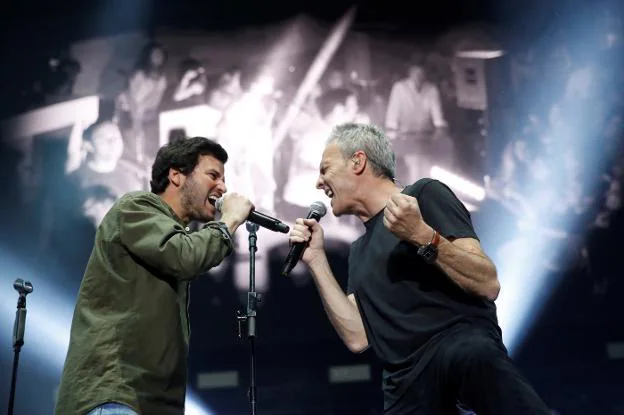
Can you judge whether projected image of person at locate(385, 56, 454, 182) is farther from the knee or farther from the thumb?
the knee

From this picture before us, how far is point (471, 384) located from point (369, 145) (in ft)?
3.26

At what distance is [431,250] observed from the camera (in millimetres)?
1956

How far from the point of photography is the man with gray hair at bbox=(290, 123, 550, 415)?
1847 mm

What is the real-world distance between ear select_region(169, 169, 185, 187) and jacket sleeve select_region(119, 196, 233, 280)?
0.32m

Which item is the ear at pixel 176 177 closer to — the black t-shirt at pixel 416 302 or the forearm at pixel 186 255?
the forearm at pixel 186 255

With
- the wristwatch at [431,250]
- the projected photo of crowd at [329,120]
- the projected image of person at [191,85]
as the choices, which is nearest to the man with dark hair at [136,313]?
the wristwatch at [431,250]

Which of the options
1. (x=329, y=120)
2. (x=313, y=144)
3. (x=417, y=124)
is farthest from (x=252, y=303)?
(x=417, y=124)

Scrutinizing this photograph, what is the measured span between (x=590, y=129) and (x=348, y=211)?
3.26 metres

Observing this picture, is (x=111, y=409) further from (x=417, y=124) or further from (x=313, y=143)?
(x=417, y=124)

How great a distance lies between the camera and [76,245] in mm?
5145

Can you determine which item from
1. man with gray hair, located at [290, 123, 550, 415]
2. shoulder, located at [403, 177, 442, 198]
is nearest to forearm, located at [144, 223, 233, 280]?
man with gray hair, located at [290, 123, 550, 415]

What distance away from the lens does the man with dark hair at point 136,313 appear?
184 centimetres

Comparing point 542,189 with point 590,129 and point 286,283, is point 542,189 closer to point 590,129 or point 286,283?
point 590,129

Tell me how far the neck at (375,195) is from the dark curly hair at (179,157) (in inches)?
21.7
